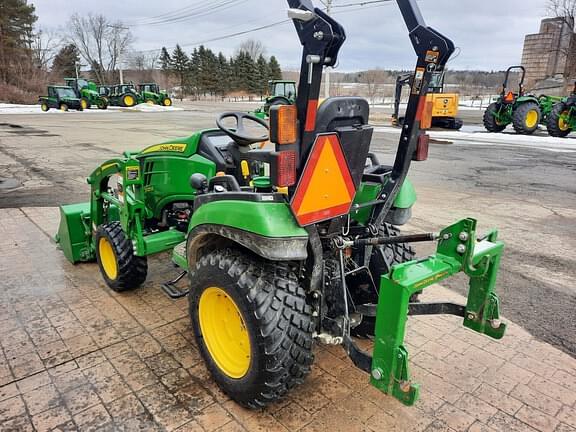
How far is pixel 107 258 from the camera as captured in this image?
3.70 metres

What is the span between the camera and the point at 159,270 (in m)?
4.14

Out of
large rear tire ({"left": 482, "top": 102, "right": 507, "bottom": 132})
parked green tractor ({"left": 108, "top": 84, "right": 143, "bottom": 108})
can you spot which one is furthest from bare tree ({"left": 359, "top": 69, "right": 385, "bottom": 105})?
large rear tire ({"left": 482, "top": 102, "right": 507, "bottom": 132})

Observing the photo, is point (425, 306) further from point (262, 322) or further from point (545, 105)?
point (545, 105)

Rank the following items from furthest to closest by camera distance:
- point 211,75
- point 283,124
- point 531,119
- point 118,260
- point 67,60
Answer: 1. point 211,75
2. point 67,60
3. point 531,119
4. point 118,260
5. point 283,124

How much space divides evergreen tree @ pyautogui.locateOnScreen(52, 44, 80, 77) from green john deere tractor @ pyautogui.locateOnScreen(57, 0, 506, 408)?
59072mm

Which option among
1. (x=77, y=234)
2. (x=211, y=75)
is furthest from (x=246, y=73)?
(x=77, y=234)

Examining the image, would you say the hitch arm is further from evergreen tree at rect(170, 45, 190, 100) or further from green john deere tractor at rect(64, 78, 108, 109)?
evergreen tree at rect(170, 45, 190, 100)

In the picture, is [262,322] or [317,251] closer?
[262,322]

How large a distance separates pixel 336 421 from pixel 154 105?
34.3 m

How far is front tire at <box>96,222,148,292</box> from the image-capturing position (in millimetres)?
3400

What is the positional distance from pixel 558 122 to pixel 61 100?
2845 centimetres

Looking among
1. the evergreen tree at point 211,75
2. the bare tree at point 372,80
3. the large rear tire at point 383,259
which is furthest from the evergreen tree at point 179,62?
the large rear tire at point 383,259

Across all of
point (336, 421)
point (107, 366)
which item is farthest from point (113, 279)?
point (336, 421)

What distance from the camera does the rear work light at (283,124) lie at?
1.76 metres
